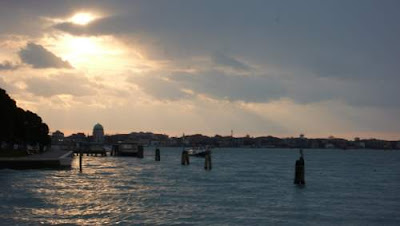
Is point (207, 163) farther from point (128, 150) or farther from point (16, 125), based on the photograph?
point (128, 150)

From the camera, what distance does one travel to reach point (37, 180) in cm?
6319

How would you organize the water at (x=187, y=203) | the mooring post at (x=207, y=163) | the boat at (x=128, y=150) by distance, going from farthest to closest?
the boat at (x=128, y=150), the mooring post at (x=207, y=163), the water at (x=187, y=203)

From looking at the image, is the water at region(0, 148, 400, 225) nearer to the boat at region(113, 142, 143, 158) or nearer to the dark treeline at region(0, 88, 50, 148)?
the dark treeline at region(0, 88, 50, 148)

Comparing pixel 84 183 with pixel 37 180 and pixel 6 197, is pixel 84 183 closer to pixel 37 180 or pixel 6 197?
pixel 37 180

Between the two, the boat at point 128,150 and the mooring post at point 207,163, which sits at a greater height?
the boat at point 128,150

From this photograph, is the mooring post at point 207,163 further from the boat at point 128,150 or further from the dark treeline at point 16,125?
the boat at point 128,150

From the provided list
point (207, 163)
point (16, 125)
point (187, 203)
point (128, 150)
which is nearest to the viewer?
point (187, 203)

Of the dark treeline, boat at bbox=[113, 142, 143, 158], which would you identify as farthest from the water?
boat at bbox=[113, 142, 143, 158]

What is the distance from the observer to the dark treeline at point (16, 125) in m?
91.2

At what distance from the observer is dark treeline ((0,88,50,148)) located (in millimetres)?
91250

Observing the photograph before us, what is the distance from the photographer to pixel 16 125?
10794 cm

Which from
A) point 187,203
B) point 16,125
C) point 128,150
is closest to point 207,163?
point 16,125

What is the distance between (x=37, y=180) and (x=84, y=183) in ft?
18.8

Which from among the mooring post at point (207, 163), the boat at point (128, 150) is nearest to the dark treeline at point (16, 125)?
the boat at point (128, 150)
